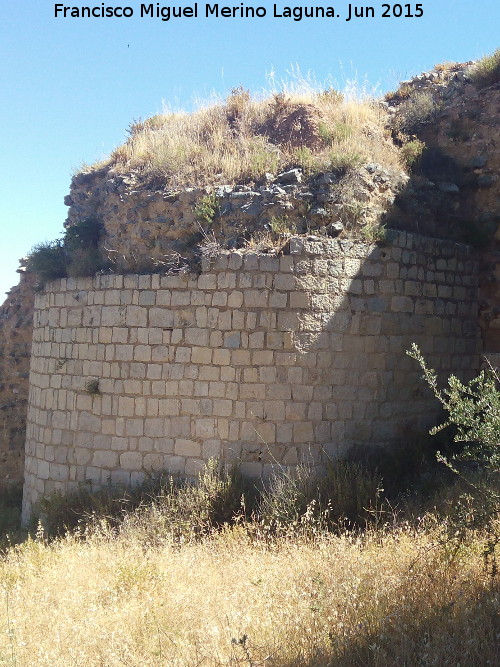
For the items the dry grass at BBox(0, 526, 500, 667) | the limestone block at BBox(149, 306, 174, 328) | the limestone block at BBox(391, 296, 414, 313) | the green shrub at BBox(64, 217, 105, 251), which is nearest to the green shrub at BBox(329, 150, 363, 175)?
the limestone block at BBox(391, 296, 414, 313)

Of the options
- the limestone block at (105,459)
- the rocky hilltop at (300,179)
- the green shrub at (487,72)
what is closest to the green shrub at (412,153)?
the rocky hilltop at (300,179)

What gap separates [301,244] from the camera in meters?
7.42

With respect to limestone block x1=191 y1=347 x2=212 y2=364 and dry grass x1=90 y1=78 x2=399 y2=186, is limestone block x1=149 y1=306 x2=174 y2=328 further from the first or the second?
dry grass x1=90 y1=78 x2=399 y2=186

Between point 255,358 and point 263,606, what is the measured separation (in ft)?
10.2

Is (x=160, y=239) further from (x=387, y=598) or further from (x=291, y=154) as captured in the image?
(x=387, y=598)

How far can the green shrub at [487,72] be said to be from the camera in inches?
380

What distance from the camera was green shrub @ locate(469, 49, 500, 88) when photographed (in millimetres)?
9656

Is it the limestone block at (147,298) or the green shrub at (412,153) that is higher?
the green shrub at (412,153)

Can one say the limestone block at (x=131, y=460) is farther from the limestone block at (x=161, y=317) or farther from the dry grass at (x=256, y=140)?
the dry grass at (x=256, y=140)

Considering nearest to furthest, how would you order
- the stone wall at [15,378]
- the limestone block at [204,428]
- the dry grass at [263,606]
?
the dry grass at [263,606] → the limestone block at [204,428] → the stone wall at [15,378]

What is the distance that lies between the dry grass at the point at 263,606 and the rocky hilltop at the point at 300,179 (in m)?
3.37

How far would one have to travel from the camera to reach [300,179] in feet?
26.4

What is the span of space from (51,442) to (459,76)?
780 centimetres

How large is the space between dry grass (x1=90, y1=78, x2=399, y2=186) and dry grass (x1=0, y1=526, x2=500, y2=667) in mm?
4567
